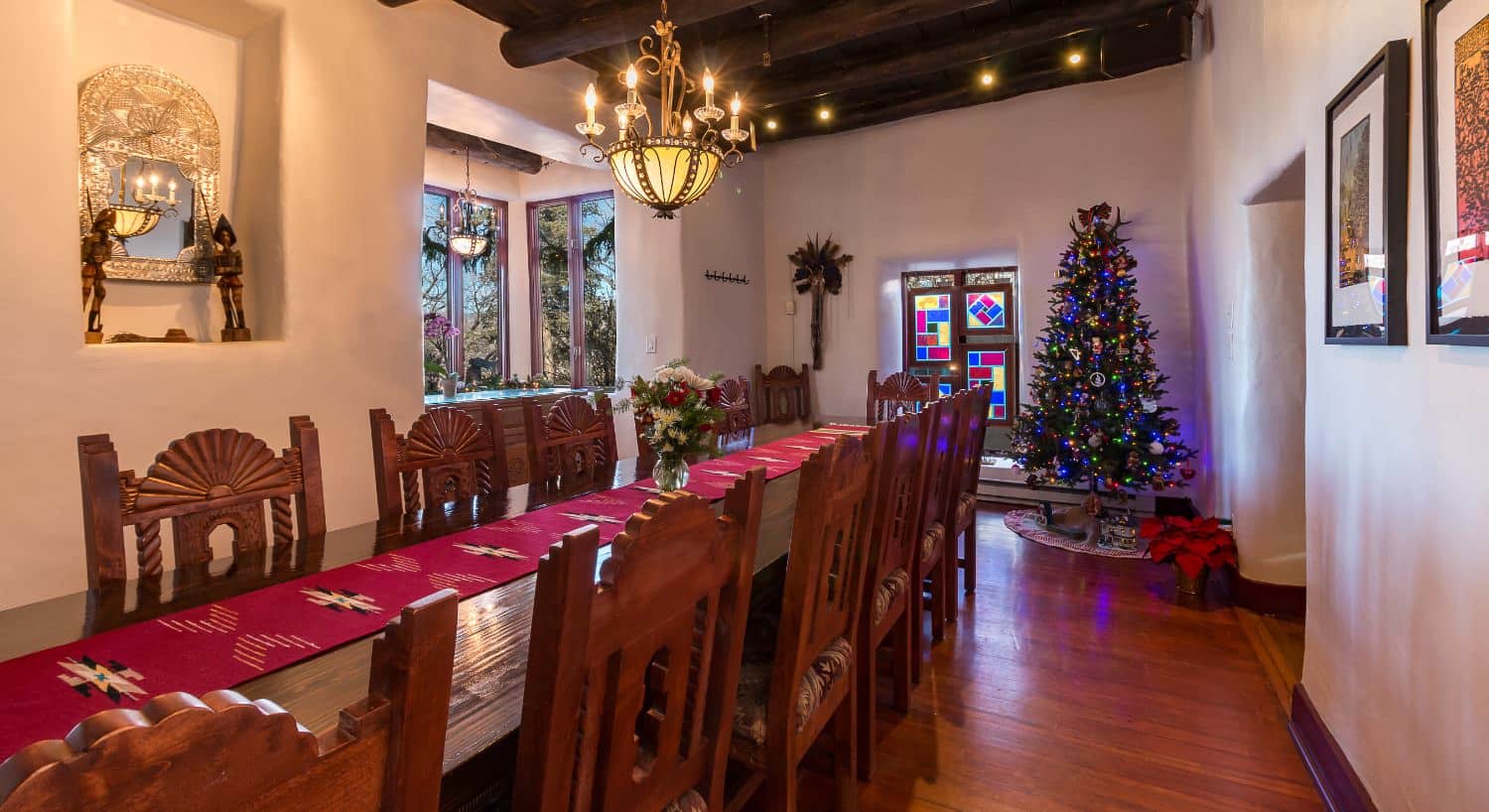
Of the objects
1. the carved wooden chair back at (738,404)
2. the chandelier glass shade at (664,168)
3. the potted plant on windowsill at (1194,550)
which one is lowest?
the potted plant on windowsill at (1194,550)

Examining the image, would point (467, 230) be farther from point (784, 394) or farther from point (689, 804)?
point (689, 804)

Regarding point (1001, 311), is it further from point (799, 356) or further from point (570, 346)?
point (570, 346)

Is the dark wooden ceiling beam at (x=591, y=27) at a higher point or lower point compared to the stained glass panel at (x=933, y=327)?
higher

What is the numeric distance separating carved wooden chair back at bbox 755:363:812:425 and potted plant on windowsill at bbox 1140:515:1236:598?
3.36 metres

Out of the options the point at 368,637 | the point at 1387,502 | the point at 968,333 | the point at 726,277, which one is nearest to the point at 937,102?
the point at 968,333

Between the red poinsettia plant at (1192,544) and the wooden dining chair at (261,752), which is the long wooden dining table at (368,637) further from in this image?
the red poinsettia plant at (1192,544)

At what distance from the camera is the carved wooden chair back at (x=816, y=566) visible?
139 cm

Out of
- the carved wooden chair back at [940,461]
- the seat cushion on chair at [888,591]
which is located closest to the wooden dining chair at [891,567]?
the seat cushion on chair at [888,591]

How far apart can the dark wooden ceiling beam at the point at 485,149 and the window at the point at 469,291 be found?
497 mm

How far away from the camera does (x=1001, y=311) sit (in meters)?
5.89

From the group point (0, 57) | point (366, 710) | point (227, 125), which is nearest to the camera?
point (366, 710)

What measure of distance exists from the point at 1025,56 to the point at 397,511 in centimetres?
501

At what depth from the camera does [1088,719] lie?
7.95 feet

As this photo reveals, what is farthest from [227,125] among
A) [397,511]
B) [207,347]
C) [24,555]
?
[397,511]
